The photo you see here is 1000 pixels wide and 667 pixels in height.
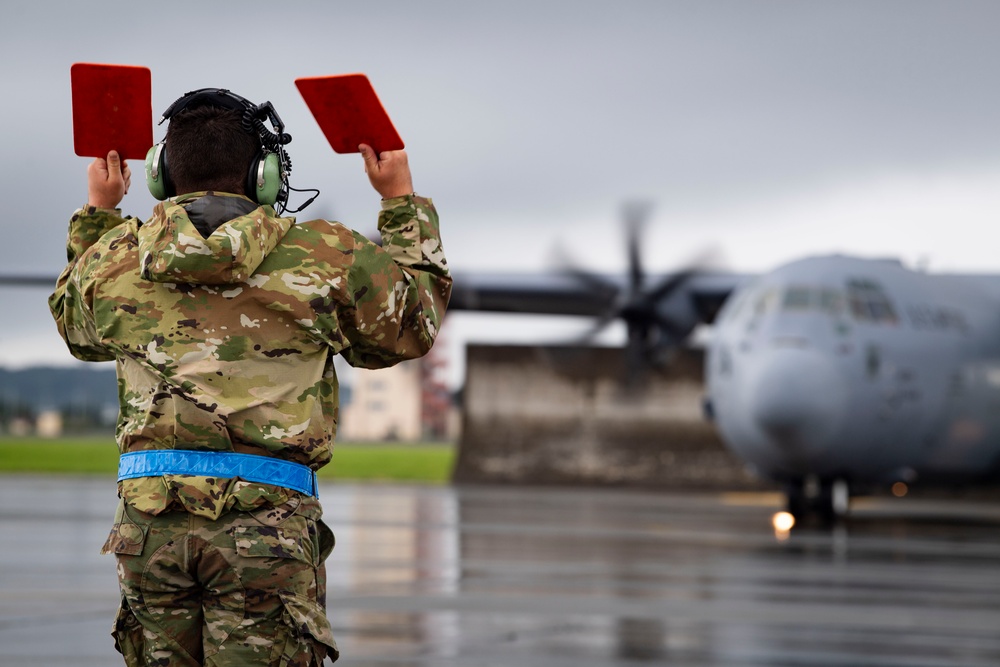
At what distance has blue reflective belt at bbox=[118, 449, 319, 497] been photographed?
2861 millimetres

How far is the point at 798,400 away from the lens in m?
14.8

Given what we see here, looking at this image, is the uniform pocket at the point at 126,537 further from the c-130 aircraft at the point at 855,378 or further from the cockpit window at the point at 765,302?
the cockpit window at the point at 765,302

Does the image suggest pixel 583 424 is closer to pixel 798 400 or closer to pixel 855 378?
pixel 855 378

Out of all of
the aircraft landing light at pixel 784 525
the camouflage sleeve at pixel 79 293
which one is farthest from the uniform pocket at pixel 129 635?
the aircraft landing light at pixel 784 525

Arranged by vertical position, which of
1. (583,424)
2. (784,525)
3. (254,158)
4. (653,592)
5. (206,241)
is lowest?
(583,424)

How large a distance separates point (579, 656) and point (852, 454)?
9913 millimetres

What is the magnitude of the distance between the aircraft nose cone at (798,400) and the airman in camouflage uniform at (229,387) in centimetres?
1210

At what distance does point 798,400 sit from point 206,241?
1251cm

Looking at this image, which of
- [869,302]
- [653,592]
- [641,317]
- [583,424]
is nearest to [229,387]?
[653,592]

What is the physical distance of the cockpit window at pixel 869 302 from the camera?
1597 cm

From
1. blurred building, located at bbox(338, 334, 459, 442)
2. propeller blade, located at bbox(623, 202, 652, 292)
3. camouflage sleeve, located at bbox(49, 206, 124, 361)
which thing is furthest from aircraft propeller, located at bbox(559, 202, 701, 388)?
blurred building, located at bbox(338, 334, 459, 442)

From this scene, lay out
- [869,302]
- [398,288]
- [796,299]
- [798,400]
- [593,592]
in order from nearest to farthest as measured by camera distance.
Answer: [398,288]
[593,592]
[798,400]
[796,299]
[869,302]

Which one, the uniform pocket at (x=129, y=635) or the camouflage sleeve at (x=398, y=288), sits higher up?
the camouflage sleeve at (x=398, y=288)

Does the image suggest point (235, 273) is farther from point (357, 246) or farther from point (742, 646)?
point (742, 646)
